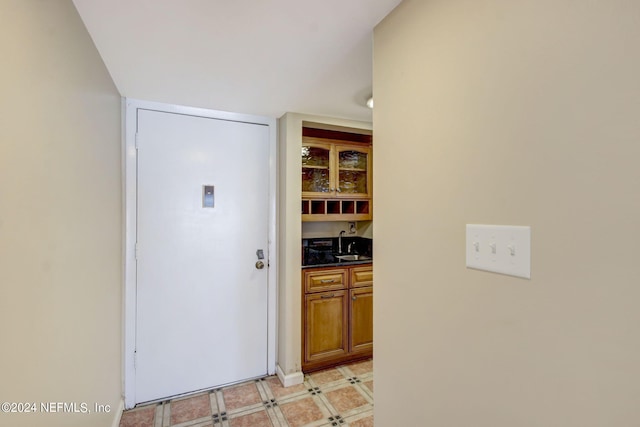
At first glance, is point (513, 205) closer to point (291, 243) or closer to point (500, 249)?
point (500, 249)

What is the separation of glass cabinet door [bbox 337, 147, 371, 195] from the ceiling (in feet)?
2.49

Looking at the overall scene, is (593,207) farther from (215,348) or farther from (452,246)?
(215,348)

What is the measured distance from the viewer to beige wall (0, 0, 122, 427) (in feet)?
2.58

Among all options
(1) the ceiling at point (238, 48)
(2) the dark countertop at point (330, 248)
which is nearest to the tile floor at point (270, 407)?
(2) the dark countertop at point (330, 248)

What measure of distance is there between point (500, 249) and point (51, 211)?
53.7 inches

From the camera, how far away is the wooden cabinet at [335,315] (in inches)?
98.0

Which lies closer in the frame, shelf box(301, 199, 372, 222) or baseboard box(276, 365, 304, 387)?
baseboard box(276, 365, 304, 387)

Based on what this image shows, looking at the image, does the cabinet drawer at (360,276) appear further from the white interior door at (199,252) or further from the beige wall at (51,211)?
the beige wall at (51,211)

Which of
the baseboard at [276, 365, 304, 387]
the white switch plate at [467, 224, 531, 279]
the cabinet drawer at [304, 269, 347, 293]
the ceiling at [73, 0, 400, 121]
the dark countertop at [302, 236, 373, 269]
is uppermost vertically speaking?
the ceiling at [73, 0, 400, 121]

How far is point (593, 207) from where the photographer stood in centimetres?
62

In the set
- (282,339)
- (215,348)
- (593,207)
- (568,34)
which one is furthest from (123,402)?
(568,34)

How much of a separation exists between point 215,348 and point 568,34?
2.56 metres

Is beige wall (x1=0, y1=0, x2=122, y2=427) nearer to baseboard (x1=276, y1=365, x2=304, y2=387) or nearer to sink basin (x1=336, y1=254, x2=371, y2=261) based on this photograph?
baseboard (x1=276, y1=365, x2=304, y2=387)

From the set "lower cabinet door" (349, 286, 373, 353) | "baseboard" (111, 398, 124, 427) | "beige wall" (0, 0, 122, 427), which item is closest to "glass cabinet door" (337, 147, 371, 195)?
"lower cabinet door" (349, 286, 373, 353)
